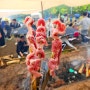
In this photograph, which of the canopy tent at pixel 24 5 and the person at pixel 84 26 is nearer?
the canopy tent at pixel 24 5

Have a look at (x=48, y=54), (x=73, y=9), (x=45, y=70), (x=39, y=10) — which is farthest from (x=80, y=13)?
(x=45, y=70)

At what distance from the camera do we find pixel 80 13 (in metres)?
1.48

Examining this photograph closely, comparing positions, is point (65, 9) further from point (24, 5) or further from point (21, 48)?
point (21, 48)

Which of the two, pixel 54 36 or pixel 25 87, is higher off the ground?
pixel 54 36

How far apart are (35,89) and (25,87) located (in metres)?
0.13

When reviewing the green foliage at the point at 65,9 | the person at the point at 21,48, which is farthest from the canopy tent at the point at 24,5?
the person at the point at 21,48

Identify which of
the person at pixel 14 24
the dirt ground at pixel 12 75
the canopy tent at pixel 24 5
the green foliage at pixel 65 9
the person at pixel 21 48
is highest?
the canopy tent at pixel 24 5

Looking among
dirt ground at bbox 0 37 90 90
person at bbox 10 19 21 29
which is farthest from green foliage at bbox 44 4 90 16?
dirt ground at bbox 0 37 90 90

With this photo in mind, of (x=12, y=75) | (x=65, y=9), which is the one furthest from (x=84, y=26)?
(x=12, y=75)

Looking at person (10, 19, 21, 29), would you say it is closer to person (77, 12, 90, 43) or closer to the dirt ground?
the dirt ground

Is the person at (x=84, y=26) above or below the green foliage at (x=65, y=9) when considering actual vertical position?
below

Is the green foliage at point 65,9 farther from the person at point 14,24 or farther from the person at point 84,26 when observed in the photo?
the person at point 14,24

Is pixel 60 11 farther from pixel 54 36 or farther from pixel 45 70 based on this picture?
pixel 45 70

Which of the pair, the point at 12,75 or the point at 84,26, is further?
the point at 84,26
